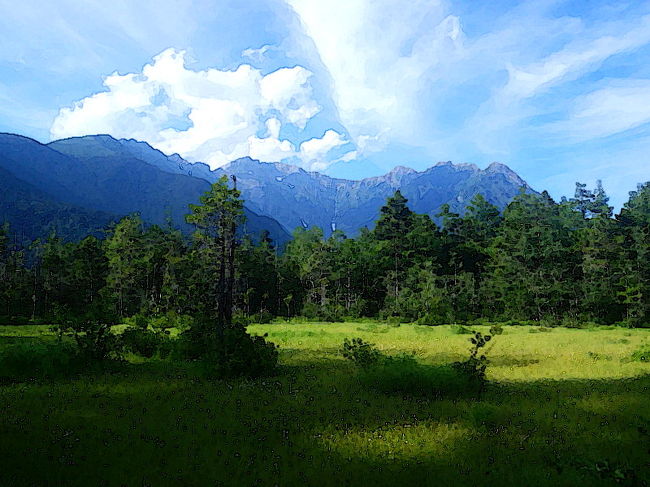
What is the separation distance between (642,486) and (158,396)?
29.5 feet

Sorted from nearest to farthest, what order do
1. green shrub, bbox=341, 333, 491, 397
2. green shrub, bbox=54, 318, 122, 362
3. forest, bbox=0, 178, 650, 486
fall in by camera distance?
forest, bbox=0, 178, 650, 486
green shrub, bbox=341, 333, 491, 397
green shrub, bbox=54, 318, 122, 362

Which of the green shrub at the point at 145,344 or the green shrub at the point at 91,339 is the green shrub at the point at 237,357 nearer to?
the green shrub at the point at 91,339

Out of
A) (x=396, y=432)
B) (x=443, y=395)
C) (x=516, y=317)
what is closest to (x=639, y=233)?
(x=516, y=317)

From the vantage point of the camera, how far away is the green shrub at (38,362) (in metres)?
12.6

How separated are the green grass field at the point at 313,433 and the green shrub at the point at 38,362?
1.16 meters

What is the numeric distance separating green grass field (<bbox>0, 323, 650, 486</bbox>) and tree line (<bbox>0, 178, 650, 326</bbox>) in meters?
27.4

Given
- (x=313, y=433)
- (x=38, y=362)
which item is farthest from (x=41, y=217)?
(x=313, y=433)

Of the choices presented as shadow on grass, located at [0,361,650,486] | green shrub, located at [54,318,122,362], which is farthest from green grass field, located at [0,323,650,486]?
green shrub, located at [54,318,122,362]

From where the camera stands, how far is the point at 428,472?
643cm

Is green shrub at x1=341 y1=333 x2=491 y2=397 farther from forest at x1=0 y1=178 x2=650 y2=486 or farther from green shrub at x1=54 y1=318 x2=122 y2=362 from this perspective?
green shrub at x1=54 y1=318 x2=122 y2=362

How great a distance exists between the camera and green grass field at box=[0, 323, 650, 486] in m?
6.20

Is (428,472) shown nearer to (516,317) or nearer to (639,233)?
(516,317)

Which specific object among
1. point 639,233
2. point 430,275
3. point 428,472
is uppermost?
point 639,233

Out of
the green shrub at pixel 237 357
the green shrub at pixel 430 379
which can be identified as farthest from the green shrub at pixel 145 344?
the green shrub at pixel 430 379
